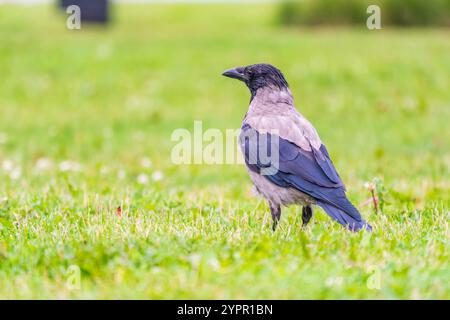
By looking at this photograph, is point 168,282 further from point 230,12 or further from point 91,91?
point 230,12

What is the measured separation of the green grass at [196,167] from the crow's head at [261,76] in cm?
107

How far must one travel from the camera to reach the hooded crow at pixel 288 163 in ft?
16.3

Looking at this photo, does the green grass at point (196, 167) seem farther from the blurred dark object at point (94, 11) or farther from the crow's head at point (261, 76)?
the blurred dark object at point (94, 11)

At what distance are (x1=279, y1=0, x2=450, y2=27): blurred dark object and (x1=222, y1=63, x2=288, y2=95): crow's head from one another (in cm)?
2315

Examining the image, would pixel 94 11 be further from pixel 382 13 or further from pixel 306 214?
pixel 306 214

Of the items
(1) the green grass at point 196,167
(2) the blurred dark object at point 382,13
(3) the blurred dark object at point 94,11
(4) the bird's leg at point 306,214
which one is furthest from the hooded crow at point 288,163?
(3) the blurred dark object at point 94,11

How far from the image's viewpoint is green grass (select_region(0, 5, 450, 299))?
4.14 m

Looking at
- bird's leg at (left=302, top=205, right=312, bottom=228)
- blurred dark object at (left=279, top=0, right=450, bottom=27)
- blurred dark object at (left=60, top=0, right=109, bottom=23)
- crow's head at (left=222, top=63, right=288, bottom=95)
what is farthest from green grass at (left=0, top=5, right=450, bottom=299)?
blurred dark object at (left=279, top=0, right=450, bottom=27)

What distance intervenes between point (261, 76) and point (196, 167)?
447 centimetres

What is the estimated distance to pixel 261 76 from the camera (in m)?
5.85

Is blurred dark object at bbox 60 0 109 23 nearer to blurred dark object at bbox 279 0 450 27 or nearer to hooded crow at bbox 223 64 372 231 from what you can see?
blurred dark object at bbox 279 0 450 27

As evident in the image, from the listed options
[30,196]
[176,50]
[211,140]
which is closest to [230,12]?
[176,50]
